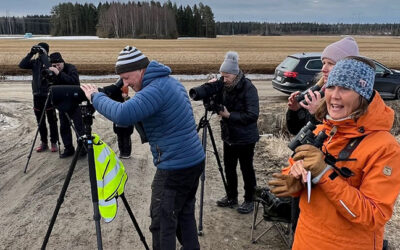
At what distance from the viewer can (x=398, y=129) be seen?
9.16 m

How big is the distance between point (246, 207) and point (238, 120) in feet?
4.01

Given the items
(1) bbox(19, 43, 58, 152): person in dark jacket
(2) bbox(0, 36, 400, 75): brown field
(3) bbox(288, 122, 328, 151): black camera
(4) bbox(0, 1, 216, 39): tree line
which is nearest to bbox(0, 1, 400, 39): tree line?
(4) bbox(0, 1, 216, 39): tree line

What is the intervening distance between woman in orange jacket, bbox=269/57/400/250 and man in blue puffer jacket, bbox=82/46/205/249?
1042 mm

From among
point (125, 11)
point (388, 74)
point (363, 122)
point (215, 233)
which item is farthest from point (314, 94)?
point (125, 11)

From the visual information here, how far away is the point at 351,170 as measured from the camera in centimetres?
179

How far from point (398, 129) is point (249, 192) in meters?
6.59

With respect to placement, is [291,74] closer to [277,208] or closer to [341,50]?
[277,208]

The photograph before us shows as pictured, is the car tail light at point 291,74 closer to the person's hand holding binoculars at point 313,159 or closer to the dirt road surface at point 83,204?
the dirt road surface at point 83,204

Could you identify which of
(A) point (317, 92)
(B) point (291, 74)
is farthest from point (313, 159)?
(B) point (291, 74)

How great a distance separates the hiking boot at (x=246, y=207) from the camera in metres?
4.49

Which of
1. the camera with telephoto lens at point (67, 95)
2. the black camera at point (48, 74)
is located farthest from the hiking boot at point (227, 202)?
the black camera at point (48, 74)

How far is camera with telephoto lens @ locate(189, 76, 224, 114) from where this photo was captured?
352cm

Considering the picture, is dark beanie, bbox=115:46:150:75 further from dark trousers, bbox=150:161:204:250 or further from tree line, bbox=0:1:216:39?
tree line, bbox=0:1:216:39

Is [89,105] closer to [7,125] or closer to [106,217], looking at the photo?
[106,217]
